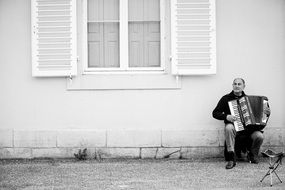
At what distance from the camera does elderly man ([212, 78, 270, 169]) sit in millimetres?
10242

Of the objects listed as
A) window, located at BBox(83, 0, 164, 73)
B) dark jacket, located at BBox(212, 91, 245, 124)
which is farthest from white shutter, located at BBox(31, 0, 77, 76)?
dark jacket, located at BBox(212, 91, 245, 124)

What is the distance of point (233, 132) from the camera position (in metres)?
10.3

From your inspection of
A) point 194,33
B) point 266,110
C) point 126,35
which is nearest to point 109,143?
point 126,35

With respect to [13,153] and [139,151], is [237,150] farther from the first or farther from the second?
[13,153]

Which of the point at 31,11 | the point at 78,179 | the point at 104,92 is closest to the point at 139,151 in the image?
the point at 104,92

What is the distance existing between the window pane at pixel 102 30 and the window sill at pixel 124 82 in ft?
1.01

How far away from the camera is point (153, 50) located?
11.1 metres

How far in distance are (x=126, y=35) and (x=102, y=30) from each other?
40 cm

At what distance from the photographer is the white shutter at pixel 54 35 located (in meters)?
10.8

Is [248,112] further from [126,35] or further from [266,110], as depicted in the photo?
Result: [126,35]

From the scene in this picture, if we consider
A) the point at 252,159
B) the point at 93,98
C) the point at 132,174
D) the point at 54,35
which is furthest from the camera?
the point at 93,98

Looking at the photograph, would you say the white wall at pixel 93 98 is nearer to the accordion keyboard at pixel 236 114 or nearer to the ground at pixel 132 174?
the ground at pixel 132 174

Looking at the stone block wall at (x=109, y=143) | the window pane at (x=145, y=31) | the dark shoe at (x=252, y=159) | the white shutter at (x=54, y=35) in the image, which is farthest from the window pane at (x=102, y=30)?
the dark shoe at (x=252, y=159)

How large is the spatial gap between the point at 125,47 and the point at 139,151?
1.67 meters
